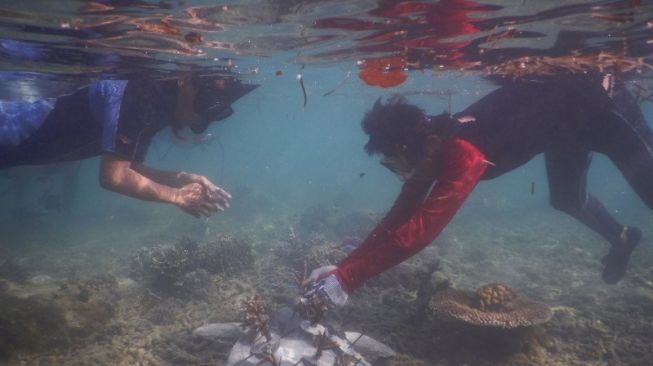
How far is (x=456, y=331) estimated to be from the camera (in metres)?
5.79

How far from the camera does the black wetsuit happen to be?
5148 millimetres

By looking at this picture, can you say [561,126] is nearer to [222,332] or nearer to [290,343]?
[290,343]

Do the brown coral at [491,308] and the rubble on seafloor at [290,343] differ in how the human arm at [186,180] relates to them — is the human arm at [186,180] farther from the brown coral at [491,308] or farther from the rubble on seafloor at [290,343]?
the brown coral at [491,308]

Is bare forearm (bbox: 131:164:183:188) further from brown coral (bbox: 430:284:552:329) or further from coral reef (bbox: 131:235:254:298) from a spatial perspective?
brown coral (bbox: 430:284:552:329)

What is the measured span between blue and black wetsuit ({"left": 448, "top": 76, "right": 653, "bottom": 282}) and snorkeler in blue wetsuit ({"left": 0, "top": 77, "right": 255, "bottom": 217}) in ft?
11.6

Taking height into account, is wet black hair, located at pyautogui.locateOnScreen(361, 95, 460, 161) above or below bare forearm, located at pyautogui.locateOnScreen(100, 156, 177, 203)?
above

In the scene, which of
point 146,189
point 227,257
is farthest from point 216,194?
point 227,257

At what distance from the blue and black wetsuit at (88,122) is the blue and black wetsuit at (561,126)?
3.95 metres

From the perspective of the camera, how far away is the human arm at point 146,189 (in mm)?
4488

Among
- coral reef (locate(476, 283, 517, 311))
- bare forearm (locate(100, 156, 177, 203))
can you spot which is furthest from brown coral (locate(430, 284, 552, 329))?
bare forearm (locate(100, 156, 177, 203))

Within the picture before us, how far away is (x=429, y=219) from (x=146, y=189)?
10.6 ft

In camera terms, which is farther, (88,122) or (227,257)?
(227,257)

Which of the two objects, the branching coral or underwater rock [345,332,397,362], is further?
underwater rock [345,332,397,362]

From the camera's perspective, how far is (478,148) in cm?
470
